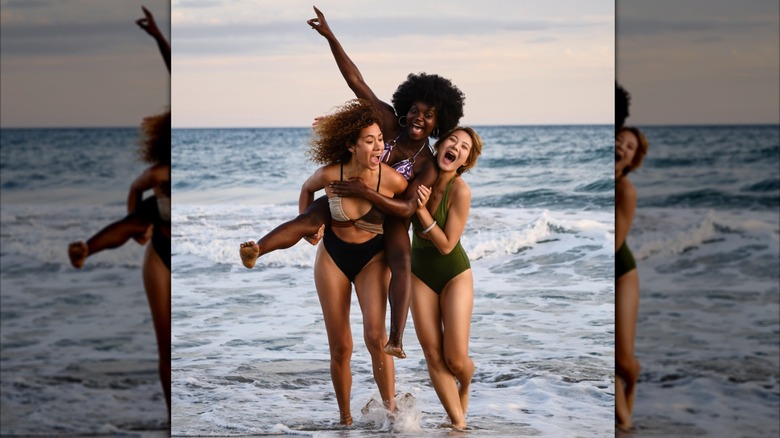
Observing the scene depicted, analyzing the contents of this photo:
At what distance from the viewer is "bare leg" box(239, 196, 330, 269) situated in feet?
21.6

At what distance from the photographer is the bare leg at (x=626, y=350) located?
5.35 m

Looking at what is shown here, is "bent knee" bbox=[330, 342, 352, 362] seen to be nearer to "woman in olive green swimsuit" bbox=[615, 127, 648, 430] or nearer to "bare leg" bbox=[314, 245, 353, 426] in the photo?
"bare leg" bbox=[314, 245, 353, 426]

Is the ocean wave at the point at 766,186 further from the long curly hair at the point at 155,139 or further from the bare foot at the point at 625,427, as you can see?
the long curly hair at the point at 155,139

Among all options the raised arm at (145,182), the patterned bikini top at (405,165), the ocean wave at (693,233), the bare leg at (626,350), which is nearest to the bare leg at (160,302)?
the raised arm at (145,182)

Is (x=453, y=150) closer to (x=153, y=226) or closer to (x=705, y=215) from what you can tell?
(x=705, y=215)

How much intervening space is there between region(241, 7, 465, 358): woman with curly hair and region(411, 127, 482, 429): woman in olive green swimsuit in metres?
0.07

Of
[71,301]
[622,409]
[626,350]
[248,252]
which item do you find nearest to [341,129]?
[248,252]

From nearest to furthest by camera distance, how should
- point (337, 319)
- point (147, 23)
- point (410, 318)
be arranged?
point (147, 23)
point (337, 319)
point (410, 318)

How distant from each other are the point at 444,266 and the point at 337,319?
69 cm

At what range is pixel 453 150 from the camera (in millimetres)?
6508

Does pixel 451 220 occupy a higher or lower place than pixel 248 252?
higher

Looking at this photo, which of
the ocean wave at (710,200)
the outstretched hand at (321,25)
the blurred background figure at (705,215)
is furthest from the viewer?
the outstretched hand at (321,25)

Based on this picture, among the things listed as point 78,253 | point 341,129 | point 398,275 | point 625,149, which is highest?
point 341,129

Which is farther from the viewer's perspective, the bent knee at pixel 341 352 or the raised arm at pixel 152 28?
the bent knee at pixel 341 352
